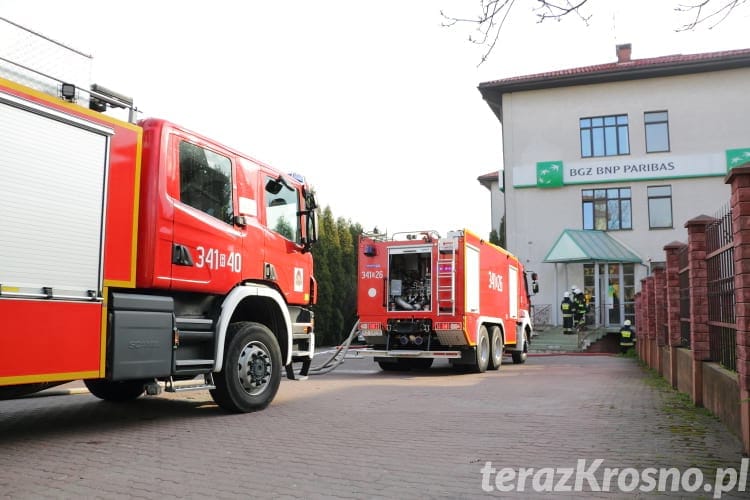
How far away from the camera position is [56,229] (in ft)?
18.1

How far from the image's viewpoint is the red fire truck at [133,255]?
17.2ft

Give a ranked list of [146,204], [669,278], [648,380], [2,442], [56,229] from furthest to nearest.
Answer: [648,380]
[669,278]
[146,204]
[2,442]
[56,229]

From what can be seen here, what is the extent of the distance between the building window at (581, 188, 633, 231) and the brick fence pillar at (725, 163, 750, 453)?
26.2 m

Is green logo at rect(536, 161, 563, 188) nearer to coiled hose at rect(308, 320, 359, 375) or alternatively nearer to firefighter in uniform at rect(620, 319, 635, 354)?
firefighter in uniform at rect(620, 319, 635, 354)

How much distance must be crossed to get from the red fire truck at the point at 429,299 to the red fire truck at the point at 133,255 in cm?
500

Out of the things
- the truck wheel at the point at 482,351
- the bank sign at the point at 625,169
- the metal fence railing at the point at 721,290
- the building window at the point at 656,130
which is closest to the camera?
the metal fence railing at the point at 721,290

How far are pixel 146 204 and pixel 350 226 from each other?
72.9 ft

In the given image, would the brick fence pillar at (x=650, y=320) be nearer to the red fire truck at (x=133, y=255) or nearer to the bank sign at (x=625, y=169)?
the red fire truck at (x=133, y=255)

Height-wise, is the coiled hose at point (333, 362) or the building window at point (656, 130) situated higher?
the building window at point (656, 130)

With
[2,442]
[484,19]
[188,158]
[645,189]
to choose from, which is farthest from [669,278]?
[645,189]

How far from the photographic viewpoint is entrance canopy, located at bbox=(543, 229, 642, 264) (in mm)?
28156

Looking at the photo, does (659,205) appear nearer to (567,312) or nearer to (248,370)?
(567,312)

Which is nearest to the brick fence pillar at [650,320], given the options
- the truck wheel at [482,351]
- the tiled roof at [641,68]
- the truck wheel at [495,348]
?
the truck wheel at [495,348]

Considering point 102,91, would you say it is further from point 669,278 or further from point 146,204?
point 669,278
